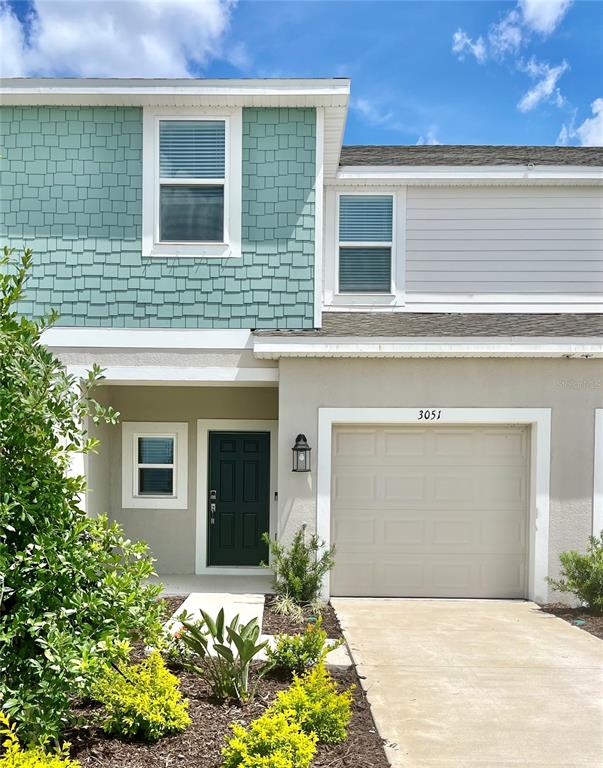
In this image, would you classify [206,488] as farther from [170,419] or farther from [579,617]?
[579,617]

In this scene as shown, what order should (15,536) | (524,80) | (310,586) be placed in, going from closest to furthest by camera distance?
(15,536) → (310,586) → (524,80)

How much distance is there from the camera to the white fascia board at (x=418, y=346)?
24.4 feet

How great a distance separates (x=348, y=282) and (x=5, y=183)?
4.65 meters

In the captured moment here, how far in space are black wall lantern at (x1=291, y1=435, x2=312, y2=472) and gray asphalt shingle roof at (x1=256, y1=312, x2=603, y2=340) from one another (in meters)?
1.23

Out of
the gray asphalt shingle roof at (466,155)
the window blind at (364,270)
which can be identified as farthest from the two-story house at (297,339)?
the gray asphalt shingle roof at (466,155)

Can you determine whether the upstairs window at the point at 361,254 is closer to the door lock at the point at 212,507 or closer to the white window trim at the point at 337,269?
the white window trim at the point at 337,269

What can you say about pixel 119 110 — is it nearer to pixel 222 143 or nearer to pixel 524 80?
pixel 222 143

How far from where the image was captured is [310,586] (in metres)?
7.18

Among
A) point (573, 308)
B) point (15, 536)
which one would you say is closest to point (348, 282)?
point (573, 308)

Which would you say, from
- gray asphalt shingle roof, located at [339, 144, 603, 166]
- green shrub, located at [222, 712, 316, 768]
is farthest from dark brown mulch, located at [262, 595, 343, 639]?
gray asphalt shingle roof, located at [339, 144, 603, 166]

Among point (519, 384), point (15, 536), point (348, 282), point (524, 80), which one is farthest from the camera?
point (524, 80)

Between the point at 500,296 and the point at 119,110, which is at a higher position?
the point at 119,110

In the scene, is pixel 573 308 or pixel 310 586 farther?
pixel 573 308

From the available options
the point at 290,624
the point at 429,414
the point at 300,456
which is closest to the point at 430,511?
the point at 429,414
